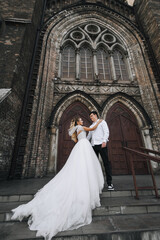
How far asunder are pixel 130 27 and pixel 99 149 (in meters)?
10.0

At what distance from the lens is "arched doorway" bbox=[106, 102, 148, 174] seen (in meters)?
5.70

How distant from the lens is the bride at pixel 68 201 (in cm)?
169

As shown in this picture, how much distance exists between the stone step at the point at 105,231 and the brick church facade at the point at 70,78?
2.90 metres

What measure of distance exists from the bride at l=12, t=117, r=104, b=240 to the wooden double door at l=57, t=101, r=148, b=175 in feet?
10.6

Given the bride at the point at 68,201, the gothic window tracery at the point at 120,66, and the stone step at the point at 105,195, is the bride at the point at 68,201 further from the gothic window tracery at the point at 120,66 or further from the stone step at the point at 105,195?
the gothic window tracery at the point at 120,66

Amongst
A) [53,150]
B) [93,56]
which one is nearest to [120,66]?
[93,56]

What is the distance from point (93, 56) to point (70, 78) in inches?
99.9

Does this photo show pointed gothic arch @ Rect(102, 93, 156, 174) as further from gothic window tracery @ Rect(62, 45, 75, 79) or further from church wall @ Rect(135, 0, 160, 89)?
gothic window tracery @ Rect(62, 45, 75, 79)

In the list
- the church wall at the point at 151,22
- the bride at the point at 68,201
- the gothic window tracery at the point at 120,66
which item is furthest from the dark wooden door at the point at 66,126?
the church wall at the point at 151,22

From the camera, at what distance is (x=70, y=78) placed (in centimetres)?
713

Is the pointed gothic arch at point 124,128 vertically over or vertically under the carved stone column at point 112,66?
under

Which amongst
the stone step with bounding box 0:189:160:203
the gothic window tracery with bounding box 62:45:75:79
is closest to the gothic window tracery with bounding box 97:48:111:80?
the gothic window tracery with bounding box 62:45:75:79

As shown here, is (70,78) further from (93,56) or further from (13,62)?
(13,62)

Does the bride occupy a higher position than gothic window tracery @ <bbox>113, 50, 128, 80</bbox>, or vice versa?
gothic window tracery @ <bbox>113, 50, 128, 80</bbox>
